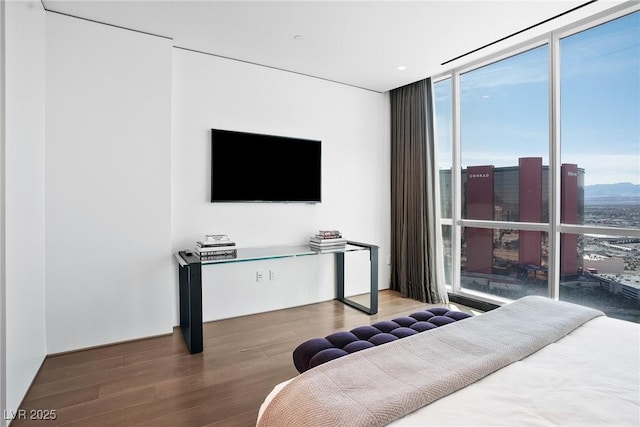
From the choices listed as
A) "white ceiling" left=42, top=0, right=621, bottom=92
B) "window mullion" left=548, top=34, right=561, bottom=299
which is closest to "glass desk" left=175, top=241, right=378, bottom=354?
"window mullion" left=548, top=34, right=561, bottom=299

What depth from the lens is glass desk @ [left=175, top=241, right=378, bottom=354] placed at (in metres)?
2.46

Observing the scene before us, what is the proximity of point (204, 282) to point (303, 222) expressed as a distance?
1.20 m

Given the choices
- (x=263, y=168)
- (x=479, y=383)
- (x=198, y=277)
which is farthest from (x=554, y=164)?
(x=198, y=277)

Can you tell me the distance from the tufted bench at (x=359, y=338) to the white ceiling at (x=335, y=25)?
215 centimetres

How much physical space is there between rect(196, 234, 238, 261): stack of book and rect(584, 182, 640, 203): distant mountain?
3068 millimetres

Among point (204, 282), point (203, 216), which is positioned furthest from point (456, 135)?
point (204, 282)

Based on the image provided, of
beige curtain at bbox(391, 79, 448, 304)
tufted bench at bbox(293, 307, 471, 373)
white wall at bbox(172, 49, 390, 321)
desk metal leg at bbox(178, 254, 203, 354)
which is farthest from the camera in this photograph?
beige curtain at bbox(391, 79, 448, 304)

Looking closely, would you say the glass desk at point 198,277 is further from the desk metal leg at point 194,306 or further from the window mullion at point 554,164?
the window mullion at point 554,164

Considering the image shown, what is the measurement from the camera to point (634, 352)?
1.31m

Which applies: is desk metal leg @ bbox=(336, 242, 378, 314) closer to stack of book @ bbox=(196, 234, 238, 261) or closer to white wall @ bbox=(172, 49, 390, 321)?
white wall @ bbox=(172, 49, 390, 321)

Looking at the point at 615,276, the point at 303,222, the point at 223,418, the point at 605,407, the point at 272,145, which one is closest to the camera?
the point at 605,407

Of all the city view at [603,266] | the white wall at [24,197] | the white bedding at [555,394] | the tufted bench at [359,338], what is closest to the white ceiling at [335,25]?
the white wall at [24,197]

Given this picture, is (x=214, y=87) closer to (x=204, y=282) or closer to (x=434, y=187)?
(x=204, y=282)

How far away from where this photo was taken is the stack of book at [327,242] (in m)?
3.31
